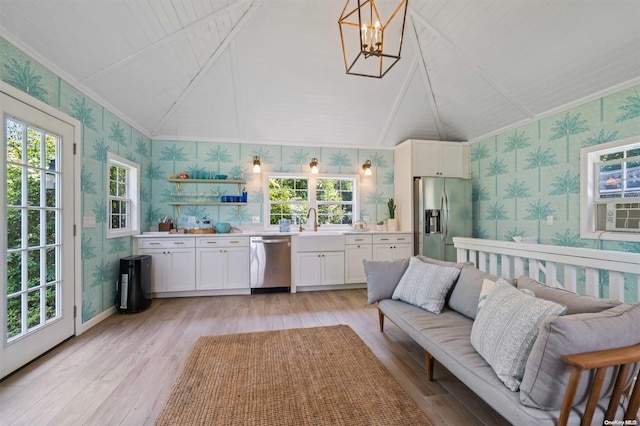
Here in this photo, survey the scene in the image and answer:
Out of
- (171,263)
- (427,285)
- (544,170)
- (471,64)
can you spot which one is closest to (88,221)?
(171,263)

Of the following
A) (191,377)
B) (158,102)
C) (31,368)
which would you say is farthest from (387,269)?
(158,102)

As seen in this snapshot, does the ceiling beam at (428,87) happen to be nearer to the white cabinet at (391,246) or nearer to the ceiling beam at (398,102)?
the ceiling beam at (398,102)

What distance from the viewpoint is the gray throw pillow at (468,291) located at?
2.05 meters

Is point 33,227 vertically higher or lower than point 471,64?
lower

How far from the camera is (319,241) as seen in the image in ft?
14.3

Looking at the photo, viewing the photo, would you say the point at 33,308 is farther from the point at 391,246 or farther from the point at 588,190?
the point at 588,190

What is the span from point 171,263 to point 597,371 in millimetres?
4282

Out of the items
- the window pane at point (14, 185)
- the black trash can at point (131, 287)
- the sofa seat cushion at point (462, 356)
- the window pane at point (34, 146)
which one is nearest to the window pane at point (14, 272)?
the window pane at point (14, 185)

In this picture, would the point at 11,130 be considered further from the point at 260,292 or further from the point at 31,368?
the point at 260,292

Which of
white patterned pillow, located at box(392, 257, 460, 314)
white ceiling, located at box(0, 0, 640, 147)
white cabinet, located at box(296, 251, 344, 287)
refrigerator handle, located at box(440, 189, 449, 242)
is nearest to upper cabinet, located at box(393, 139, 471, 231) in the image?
white ceiling, located at box(0, 0, 640, 147)

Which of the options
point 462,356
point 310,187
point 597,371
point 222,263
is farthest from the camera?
point 310,187

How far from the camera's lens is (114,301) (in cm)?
338

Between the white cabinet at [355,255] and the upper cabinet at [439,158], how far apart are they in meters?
1.41

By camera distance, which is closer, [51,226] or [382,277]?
[51,226]
